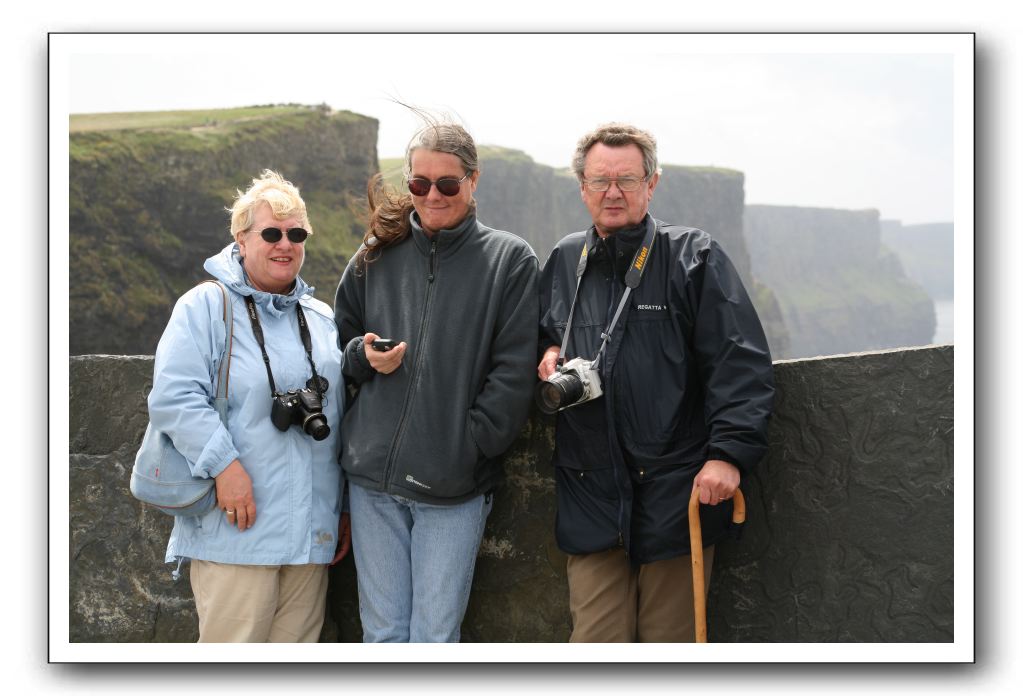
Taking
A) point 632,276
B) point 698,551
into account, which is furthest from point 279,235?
point 698,551

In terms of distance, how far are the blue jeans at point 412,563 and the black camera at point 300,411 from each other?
0.37 m

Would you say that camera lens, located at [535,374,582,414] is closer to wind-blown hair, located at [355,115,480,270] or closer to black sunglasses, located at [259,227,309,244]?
wind-blown hair, located at [355,115,480,270]

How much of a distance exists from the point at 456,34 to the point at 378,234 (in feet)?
3.29

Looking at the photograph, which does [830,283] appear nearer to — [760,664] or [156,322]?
[156,322]

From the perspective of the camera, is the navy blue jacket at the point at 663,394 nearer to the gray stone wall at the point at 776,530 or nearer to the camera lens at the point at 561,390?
the camera lens at the point at 561,390

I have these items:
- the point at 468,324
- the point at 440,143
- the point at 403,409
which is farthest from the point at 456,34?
the point at 403,409

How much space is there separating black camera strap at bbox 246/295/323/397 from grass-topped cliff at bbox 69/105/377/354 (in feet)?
125

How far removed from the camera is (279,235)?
382cm

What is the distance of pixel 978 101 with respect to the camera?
397cm

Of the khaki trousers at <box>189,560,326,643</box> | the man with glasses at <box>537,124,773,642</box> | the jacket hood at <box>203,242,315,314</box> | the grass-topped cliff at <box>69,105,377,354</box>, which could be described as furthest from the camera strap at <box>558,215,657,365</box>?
the grass-topped cliff at <box>69,105,377,354</box>

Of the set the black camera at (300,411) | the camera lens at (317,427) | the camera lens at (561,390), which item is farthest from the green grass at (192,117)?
the camera lens at (561,390)

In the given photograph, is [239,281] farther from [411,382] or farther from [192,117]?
[192,117]

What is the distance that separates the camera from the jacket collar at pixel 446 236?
150 inches

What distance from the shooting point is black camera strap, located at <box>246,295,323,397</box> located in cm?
371
